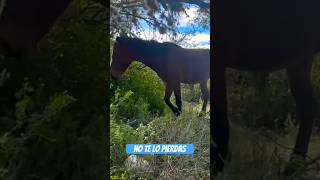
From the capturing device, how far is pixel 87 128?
4.85m

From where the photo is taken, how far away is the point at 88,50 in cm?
486

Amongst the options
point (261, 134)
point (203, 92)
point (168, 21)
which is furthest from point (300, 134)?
point (168, 21)

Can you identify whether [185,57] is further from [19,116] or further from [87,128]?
[19,116]

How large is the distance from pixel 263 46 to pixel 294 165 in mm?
1050

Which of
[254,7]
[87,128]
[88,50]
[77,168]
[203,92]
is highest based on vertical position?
[254,7]

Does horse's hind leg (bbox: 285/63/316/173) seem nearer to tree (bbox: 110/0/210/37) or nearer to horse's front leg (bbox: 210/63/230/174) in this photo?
horse's front leg (bbox: 210/63/230/174)

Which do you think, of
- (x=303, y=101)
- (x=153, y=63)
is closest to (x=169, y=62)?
(x=153, y=63)

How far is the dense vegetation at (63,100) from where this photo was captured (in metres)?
4.72

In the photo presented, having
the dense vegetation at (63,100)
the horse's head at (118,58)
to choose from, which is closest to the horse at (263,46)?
the horse's head at (118,58)

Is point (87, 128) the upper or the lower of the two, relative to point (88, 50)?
lower

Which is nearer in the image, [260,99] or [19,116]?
[19,116]

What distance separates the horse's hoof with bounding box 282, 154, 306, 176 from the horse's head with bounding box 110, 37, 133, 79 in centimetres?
162

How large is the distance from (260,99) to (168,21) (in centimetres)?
104

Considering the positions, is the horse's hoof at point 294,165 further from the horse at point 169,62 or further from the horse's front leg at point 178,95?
the horse's front leg at point 178,95
